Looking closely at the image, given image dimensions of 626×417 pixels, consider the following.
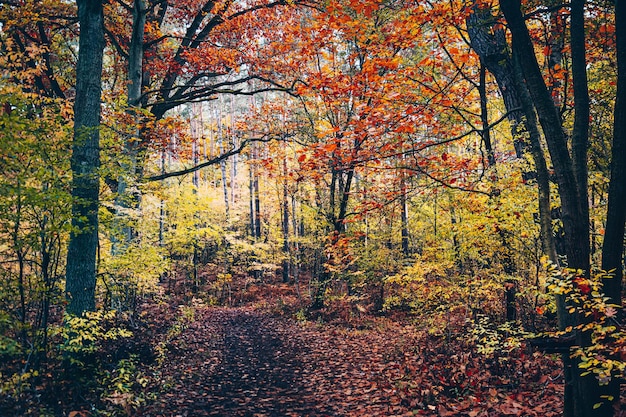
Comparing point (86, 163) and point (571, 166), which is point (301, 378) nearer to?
point (86, 163)

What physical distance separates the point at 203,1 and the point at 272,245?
1554 centimetres

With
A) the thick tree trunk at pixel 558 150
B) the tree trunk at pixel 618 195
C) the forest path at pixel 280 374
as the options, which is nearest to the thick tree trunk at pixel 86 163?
the forest path at pixel 280 374

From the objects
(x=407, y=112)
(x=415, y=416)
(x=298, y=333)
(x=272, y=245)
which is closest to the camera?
(x=415, y=416)

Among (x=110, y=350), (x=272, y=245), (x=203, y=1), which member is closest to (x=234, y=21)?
(x=203, y=1)

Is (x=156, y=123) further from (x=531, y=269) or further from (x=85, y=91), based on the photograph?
(x=531, y=269)

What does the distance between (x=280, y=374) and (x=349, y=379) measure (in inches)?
65.3

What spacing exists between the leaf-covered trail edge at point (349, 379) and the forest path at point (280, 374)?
0.02m

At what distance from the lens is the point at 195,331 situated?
11945mm

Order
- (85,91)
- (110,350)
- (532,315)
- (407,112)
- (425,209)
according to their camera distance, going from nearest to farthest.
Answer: (407,112) < (85,91) < (110,350) < (532,315) < (425,209)

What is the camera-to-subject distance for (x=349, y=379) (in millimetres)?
7547

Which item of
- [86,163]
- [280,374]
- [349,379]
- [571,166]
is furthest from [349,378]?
[86,163]

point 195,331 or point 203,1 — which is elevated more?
point 203,1

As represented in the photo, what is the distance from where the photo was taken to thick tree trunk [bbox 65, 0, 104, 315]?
6.45 metres

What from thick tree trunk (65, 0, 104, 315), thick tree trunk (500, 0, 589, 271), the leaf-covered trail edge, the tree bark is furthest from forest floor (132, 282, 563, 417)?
thick tree trunk (65, 0, 104, 315)
